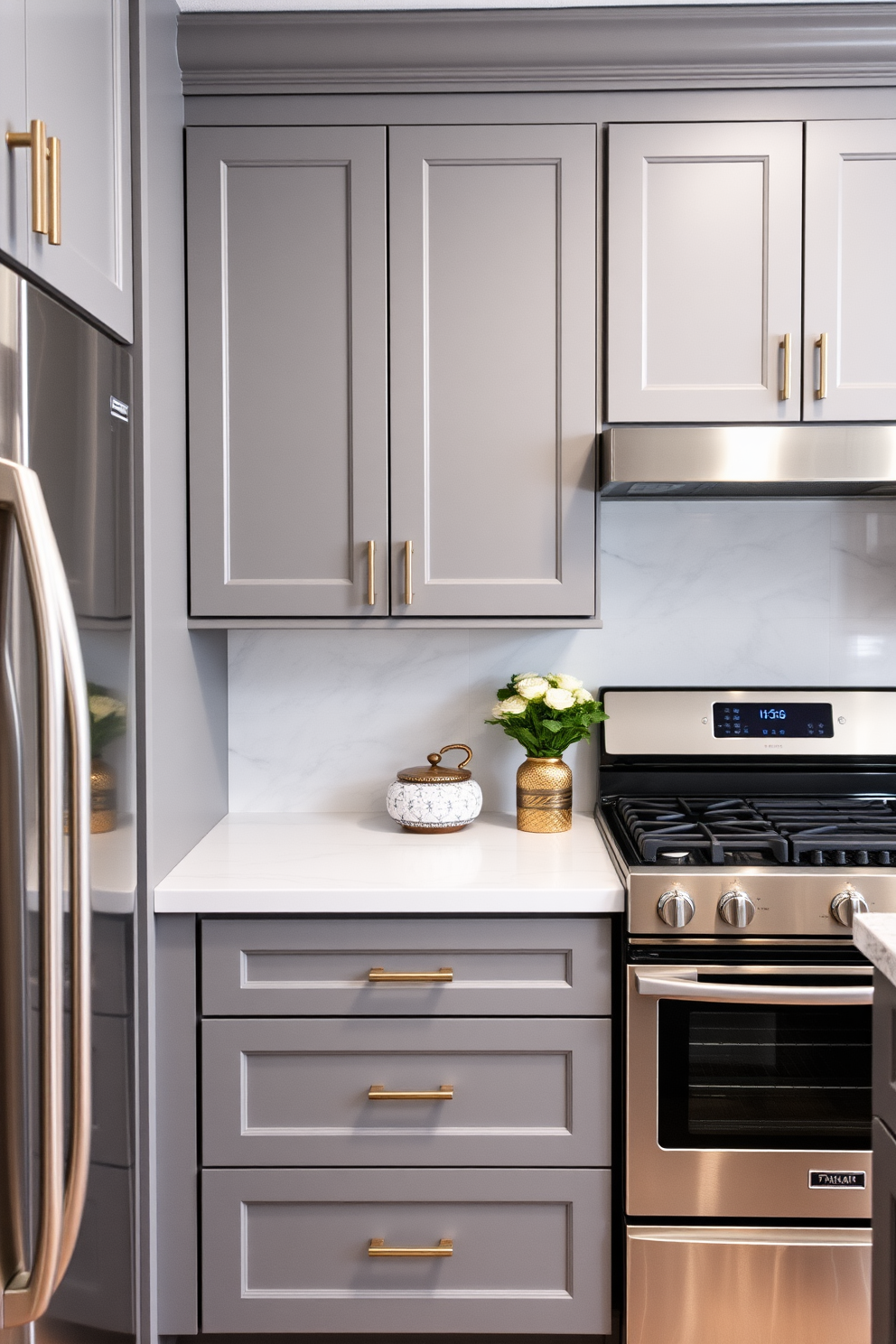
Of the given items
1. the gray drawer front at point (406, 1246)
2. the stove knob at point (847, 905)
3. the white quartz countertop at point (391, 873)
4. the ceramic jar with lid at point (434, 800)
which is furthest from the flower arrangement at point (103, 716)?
the stove knob at point (847, 905)

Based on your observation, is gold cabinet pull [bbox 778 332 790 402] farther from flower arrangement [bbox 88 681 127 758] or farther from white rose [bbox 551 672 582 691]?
flower arrangement [bbox 88 681 127 758]

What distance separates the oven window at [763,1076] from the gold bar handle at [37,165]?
151cm

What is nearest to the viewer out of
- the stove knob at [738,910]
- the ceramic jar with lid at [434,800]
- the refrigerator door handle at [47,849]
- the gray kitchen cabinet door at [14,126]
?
the refrigerator door handle at [47,849]

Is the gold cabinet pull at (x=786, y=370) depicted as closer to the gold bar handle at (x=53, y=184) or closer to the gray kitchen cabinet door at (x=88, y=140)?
the gray kitchen cabinet door at (x=88, y=140)

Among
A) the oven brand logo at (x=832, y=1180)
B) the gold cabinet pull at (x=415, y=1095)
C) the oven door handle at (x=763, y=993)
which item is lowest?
the oven brand logo at (x=832, y=1180)

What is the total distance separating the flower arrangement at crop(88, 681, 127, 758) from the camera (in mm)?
1440

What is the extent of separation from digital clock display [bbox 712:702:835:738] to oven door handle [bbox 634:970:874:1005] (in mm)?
710

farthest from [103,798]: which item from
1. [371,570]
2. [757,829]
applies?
[757,829]

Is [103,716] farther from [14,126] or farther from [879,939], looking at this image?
[879,939]

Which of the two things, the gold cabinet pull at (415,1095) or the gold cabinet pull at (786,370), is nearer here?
the gold cabinet pull at (415,1095)

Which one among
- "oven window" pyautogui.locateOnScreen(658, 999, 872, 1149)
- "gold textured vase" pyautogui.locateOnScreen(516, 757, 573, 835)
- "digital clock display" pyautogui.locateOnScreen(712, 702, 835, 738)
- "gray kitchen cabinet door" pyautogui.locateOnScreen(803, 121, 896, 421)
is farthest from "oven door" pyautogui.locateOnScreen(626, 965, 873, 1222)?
"gray kitchen cabinet door" pyautogui.locateOnScreen(803, 121, 896, 421)

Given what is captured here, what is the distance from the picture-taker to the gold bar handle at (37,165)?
3.85 ft

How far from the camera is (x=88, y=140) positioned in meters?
1.42

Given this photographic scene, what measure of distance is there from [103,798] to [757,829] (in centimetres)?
119
